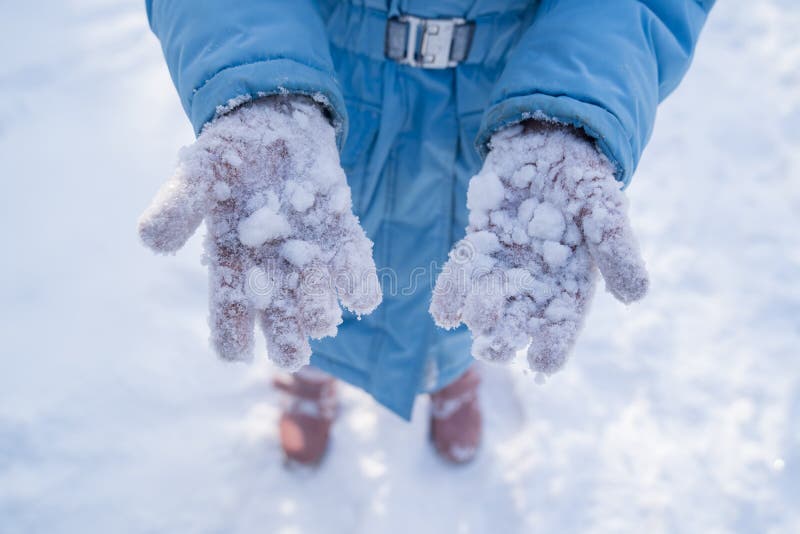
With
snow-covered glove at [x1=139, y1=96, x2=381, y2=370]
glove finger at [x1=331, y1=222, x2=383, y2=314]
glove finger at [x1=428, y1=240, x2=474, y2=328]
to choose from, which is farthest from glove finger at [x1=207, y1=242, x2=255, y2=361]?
glove finger at [x1=428, y1=240, x2=474, y2=328]

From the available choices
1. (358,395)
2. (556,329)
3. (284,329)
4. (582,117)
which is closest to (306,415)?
(358,395)

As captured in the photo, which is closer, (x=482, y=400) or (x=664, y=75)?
(x=664, y=75)

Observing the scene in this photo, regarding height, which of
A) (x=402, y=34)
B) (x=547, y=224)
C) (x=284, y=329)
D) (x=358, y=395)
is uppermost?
(x=402, y=34)

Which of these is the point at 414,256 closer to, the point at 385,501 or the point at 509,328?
the point at 509,328

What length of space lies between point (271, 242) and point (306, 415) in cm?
83

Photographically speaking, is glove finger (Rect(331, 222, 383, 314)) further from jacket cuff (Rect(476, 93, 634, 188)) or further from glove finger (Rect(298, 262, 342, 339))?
jacket cuff (Rect(476, 93, 634, 188))

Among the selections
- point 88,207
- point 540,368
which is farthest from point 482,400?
point 88,207

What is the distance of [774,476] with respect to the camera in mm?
Answer: 1349

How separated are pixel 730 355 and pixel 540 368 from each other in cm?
106

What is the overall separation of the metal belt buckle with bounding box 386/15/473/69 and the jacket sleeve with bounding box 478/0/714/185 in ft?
0.28

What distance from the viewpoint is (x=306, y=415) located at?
4.72 ft

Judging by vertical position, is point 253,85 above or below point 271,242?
above

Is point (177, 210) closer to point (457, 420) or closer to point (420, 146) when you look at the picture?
point (420, 146)

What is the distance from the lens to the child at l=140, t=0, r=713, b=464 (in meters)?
0.71
